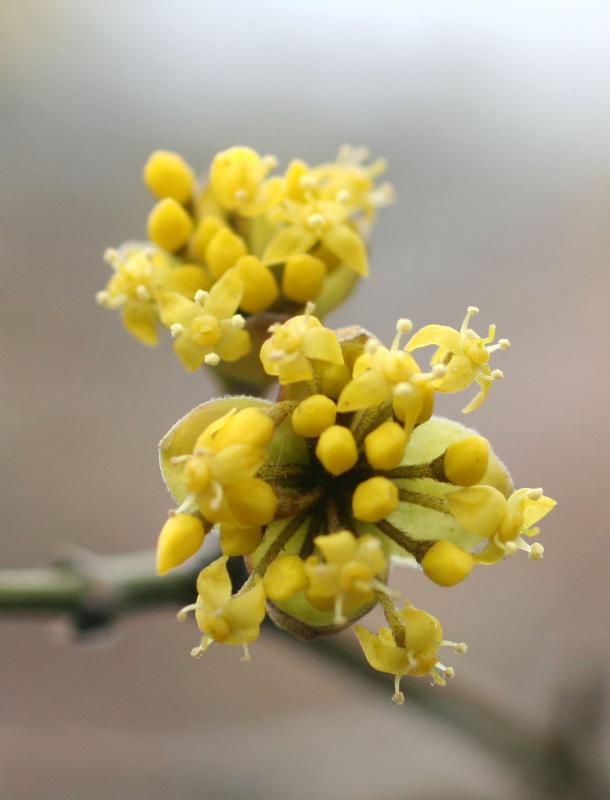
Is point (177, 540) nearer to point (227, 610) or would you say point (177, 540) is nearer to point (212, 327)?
point (227, 610)

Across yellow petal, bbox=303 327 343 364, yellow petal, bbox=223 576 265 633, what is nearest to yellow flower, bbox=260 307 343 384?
yellow petal, bbox=303 327 343 364

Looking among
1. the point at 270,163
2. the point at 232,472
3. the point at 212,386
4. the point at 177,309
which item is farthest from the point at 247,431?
the point at 212,386

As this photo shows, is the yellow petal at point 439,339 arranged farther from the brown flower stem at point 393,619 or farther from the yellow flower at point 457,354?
the brown flower stem at point 393,619

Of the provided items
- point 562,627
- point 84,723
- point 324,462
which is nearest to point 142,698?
point 84,723

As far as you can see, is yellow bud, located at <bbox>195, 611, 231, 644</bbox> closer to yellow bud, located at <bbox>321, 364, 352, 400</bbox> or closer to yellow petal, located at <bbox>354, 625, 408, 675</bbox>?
yellow petal, located at <bbox>354, 625, 408, 675</bbox>

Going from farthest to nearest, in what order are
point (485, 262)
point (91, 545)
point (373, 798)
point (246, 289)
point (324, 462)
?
point (485, 262) < point (91, 545) < point (373, 798) < point (246, 289) < point (324, 462)

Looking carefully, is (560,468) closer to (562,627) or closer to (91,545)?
(562,627)
